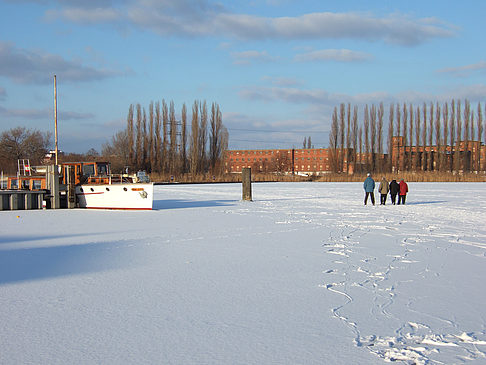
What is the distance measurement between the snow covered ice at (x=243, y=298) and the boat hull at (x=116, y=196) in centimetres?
742

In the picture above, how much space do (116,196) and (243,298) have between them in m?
13.9

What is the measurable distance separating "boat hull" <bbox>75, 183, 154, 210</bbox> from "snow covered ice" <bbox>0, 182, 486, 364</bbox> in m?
7.42

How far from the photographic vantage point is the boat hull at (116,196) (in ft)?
58.4

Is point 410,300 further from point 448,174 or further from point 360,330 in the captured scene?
point 448,174

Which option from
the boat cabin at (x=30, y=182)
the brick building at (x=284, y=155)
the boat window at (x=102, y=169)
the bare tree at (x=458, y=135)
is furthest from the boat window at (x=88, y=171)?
the brick building at (x=284, y=155)

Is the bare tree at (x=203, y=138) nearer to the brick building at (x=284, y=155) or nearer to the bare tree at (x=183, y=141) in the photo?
the bare tree at (x=183, y=141)

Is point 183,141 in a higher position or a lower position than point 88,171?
higher

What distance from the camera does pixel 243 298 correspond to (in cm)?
525

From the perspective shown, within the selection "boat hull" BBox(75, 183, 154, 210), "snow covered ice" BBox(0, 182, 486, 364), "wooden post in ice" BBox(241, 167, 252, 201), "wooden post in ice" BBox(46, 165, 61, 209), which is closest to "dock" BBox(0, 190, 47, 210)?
"wooden post in ice" BBox(46, 165, 61, 209)

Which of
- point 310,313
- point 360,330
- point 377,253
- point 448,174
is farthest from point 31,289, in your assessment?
point 448,174

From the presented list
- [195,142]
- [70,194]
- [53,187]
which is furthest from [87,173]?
[195,142]

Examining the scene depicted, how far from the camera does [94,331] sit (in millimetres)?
4160

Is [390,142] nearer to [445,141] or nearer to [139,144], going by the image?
[445,141]

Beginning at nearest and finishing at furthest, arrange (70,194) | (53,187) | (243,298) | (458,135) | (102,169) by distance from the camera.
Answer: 1. (243,298)
2. (53,187)
3. (70,194)
4. (102,169)
5. (458,135)
